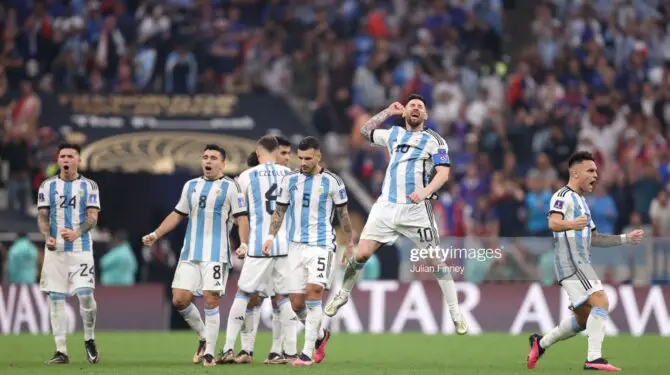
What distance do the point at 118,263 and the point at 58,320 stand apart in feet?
30.6

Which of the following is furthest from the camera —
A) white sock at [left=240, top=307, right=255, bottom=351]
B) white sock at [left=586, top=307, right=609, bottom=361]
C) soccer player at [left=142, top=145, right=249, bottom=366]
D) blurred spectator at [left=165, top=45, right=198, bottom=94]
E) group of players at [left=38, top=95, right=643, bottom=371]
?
blurred spectator at [left=165, top=45, right=198, bottom=94]

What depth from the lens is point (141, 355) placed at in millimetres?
19438

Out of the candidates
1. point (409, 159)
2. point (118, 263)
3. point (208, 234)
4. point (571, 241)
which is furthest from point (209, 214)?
point (118, 263)

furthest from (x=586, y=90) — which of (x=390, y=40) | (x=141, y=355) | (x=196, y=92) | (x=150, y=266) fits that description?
(x=141, y=355)

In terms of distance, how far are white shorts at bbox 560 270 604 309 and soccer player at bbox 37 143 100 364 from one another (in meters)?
5.63

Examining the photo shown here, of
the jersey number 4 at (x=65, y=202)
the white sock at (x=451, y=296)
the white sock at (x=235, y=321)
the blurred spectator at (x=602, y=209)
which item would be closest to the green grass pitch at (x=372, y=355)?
the white sock at (x=235, y=321)

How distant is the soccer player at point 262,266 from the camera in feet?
56.6

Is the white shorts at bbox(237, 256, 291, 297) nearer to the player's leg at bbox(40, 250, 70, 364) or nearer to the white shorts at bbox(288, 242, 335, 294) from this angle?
the white shorts at bbox(288, 242, 335, 294)

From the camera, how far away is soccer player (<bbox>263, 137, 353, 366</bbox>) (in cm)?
1694

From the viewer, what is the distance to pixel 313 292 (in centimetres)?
1692

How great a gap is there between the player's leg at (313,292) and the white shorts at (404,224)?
557 mm

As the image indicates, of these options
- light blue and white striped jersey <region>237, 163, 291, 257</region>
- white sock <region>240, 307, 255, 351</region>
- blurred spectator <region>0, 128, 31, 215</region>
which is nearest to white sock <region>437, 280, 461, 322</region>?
light blue and white striped jersey <region>237, 163, 291, 257</region>

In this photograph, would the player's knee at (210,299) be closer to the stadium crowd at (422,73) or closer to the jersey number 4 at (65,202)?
the jersey number 4 at (65,202)

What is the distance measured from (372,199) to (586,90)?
6321 mm
